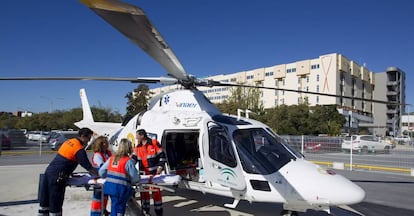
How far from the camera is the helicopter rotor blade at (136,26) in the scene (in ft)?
9.55

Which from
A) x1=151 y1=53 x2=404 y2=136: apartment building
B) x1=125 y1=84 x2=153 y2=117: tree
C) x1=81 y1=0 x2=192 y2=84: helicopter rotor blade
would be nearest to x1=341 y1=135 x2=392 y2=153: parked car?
x1=81 y1=0 x2=192 y2=84: helicopter rotor blade

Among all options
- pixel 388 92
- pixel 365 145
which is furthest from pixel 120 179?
pixel 388 92

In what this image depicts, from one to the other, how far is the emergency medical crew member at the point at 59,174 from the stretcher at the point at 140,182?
319mm

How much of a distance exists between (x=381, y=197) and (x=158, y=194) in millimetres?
6902

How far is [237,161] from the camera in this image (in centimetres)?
A: 550

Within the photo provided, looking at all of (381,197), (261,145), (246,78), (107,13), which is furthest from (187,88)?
(246,78)

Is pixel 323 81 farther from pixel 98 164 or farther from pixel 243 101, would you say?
pixel 98 164

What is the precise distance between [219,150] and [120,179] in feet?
6.26

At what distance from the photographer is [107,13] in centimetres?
307

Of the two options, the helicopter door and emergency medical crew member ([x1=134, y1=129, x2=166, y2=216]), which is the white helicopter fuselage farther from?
emergency medical crew member ([x1=134, y1=129, x2=166, y2=216])

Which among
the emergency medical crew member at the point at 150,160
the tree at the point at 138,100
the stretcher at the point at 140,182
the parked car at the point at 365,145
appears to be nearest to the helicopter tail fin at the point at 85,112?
the emergency medical crew member at the point at 150,160

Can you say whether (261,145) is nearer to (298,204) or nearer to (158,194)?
(298,204)

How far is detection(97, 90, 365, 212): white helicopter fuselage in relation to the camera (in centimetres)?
489

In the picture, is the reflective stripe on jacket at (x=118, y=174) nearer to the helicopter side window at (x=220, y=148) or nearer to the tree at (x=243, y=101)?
the helicopter side window at (x=220, y=148)
